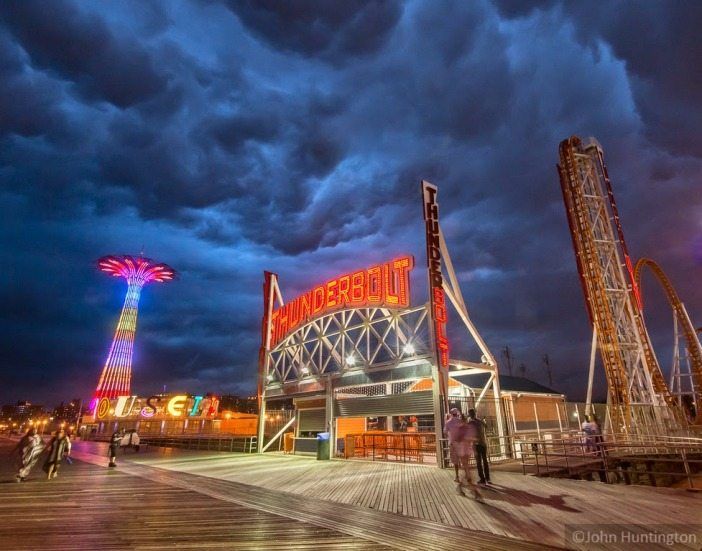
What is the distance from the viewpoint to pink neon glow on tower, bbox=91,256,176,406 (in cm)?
6119

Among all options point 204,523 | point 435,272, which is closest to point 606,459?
point 435,272

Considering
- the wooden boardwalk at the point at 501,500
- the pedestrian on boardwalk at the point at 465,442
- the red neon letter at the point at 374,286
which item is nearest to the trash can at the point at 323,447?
the wooden boardwalk at the point at 501,500

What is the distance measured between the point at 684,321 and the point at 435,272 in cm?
3523

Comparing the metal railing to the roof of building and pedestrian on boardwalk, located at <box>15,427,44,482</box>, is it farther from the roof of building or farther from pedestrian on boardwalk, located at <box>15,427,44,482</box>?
pedestrian on boardwalk, located at <box>15,427,44,482</box>

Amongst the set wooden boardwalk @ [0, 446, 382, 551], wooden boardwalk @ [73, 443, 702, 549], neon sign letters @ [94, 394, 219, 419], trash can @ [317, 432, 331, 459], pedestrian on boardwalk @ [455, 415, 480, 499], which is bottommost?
wooden boardwalk @ [0, 446, 382, 551]

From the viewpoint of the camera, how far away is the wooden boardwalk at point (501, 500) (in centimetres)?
715

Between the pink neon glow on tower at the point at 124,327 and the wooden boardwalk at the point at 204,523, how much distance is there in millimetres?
56786

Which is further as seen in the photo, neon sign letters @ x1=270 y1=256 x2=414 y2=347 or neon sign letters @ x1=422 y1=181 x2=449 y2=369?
neon sign letters @ x1=270 y1=256 x2=414 y2=347

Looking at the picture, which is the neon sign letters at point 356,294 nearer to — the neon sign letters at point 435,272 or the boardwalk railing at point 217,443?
the neon sign letters at point 435,272

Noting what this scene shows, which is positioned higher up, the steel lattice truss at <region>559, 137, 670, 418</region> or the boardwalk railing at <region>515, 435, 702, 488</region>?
the steel lattice truss at <region>559, 137, 670, 418</region>

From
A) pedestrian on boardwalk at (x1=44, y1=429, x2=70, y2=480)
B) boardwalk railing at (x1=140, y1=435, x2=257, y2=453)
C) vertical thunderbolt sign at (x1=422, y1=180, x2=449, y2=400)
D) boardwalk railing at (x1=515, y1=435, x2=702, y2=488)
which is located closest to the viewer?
boardwalk railing at (x1=515, y1=435, x2=702, y2=488)

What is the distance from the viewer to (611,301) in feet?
94.1

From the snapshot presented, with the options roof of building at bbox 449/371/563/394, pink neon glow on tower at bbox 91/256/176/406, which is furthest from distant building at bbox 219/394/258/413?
roof of building at bbox 449/371/563/394

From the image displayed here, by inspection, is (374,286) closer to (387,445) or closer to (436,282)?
(436,282)
